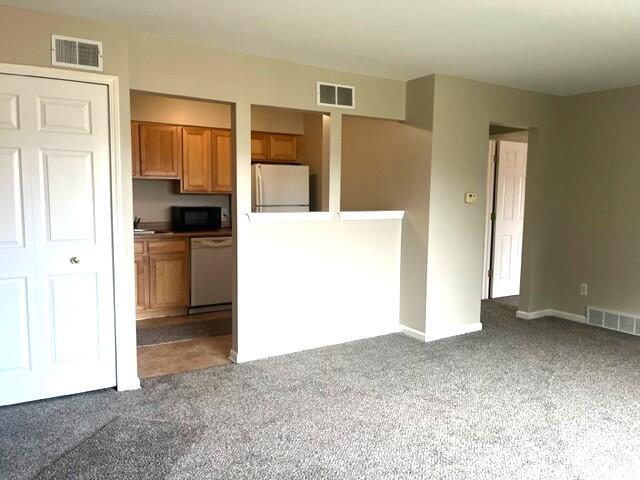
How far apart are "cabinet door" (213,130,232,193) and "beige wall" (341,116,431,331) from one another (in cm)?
155

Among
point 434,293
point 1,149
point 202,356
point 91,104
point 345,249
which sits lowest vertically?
point 202,356

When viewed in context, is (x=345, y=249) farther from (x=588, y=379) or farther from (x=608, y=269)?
(x=608, y=269)

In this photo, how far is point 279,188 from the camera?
5.10 metres

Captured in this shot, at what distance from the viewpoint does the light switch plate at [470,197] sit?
176 inches

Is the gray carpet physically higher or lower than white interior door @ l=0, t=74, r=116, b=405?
lower

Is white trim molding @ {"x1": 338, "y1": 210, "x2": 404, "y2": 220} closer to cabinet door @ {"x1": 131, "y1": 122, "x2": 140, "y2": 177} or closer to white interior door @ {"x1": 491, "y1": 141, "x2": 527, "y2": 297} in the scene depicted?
white interior door @ {"x1": 491, "y1": 141, "x2": 527, "y2": 297}

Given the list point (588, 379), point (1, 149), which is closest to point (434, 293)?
point (588, 379)

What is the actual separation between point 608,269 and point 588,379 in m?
1.78

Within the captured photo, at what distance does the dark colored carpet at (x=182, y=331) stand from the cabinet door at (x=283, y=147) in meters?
2.19

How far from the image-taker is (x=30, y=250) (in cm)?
289

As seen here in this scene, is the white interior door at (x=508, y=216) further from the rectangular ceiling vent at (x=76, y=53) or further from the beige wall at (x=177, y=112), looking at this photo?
the rectangular ceiling vent at (x=76, y=53)

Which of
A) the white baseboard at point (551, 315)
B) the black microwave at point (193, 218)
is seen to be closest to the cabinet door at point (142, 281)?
the black microwave at point (193, 218)

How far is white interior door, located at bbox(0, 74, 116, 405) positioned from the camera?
282cm

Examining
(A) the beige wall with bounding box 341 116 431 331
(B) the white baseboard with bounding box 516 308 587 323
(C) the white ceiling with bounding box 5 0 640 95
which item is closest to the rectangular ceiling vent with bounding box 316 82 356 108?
(C) the white ceiling with bounding box 5 0 640 95
